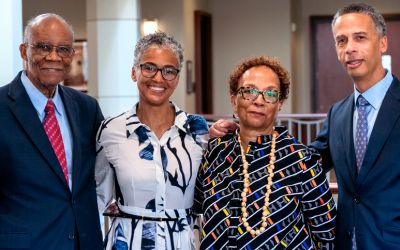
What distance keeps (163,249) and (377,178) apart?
3.00ft

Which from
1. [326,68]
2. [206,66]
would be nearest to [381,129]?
[206,66]

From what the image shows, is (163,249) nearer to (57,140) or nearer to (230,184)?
(230,184)

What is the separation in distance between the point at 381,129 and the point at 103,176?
122 centimetres

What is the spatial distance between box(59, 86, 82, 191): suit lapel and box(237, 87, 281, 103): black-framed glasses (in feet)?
2.37

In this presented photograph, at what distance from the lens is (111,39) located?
9.02 m

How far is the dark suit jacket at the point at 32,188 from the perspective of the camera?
264cm

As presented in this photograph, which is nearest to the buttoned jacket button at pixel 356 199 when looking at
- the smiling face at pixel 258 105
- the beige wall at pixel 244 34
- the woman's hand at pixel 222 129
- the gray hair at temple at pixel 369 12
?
the smiling face at pixel 258 105

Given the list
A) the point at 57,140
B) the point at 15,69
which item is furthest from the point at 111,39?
the point at 57,140

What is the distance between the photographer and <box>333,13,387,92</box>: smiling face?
2885mm

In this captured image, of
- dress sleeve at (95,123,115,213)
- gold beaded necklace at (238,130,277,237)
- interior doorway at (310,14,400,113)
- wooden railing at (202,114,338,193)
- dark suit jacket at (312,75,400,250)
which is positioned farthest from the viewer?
interior doorway at (310,14,400,113)

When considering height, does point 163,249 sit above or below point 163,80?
below

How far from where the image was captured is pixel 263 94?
270 centimetres

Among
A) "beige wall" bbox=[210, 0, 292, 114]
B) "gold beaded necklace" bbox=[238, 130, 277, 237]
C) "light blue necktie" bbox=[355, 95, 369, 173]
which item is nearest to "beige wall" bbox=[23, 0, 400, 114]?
"beige wall" bbox=[210, 0, 292, 114]

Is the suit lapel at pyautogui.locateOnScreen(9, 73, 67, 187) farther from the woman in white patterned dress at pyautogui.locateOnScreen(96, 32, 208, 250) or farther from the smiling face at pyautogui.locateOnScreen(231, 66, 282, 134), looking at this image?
the smiling face at pyautogui.locateOnScreen(231, 66, 282, 134)
